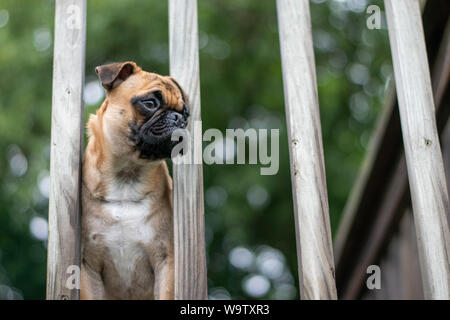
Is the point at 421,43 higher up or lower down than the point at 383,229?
higher up

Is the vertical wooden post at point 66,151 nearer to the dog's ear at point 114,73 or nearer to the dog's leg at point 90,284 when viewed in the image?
the dog's ear at point 114,73

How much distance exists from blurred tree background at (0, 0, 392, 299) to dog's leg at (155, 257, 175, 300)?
4.43 m

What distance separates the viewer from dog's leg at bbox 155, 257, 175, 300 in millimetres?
3184

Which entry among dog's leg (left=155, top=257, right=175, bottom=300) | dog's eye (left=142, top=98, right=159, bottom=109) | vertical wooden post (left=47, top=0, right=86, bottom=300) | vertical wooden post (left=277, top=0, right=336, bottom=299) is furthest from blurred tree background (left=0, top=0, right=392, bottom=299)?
vertical wooden post (left=277, top=0, right=336, bottom=299)

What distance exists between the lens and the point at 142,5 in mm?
8172

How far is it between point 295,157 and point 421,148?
1.82 ft

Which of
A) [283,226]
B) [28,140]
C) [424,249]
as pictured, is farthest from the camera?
[283,226]

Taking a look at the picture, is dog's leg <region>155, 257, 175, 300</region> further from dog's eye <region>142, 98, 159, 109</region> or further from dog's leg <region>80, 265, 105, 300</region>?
dog's eye <region>142, 98, 159, 109</region>

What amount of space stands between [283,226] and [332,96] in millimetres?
2244

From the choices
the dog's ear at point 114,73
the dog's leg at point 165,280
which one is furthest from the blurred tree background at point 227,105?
the dog's leg at point 165,280

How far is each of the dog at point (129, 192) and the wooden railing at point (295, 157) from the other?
0.72m

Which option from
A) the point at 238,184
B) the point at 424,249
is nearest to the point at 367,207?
the point at 424,249

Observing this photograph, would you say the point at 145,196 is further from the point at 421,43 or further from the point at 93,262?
the point at 421,43

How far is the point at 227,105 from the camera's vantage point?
29.7ft
